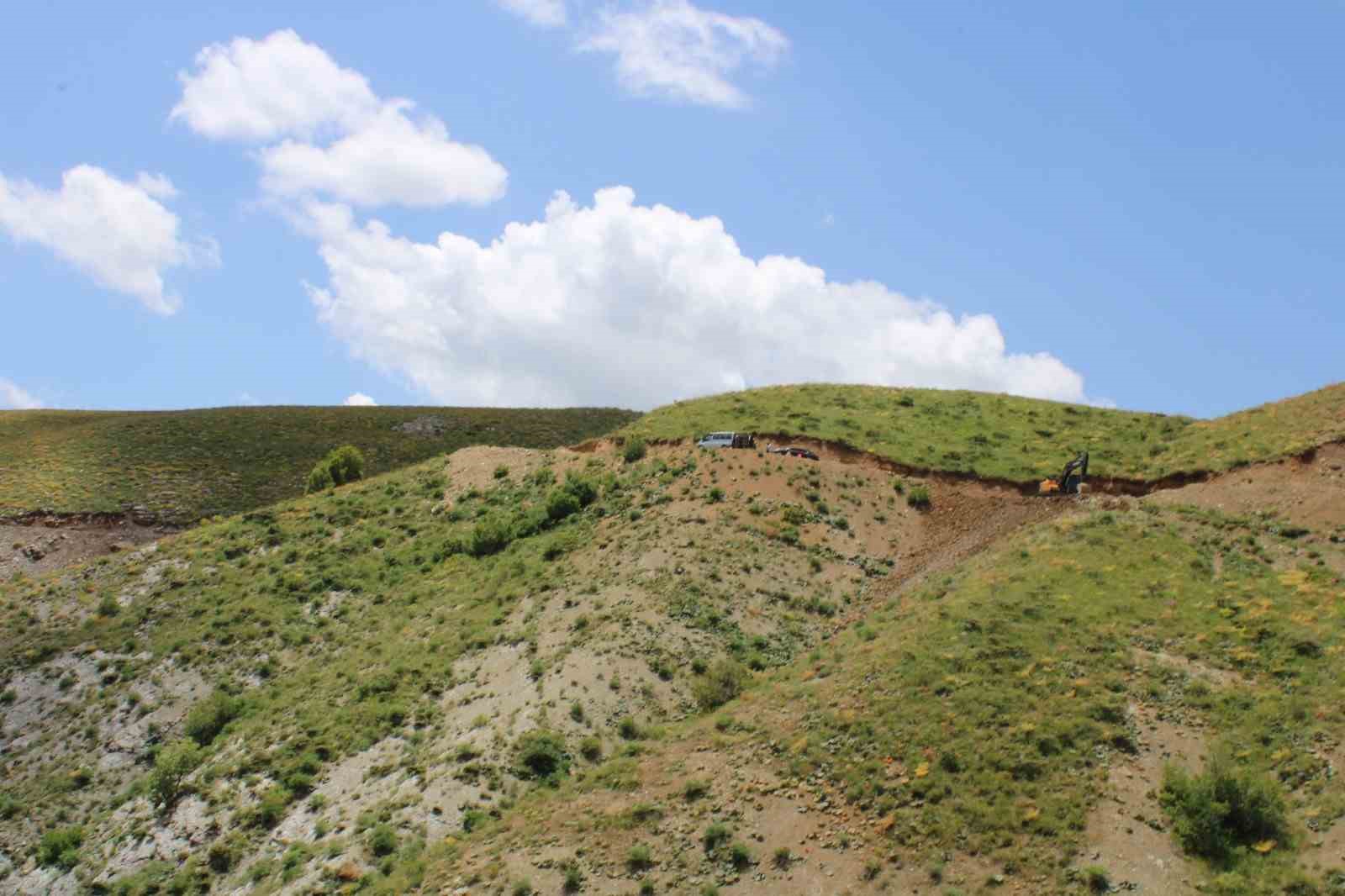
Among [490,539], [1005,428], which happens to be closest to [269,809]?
[490,539]

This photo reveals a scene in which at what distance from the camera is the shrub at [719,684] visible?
113 feet

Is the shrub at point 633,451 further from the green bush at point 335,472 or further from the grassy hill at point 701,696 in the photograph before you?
the green bush at point 335,472

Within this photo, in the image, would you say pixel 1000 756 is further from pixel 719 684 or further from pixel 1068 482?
pixel 1068 482

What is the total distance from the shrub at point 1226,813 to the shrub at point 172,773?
28615 millimetres

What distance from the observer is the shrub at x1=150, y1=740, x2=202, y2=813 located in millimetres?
35656

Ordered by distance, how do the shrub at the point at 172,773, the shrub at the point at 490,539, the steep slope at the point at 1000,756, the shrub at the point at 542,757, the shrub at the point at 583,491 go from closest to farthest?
the steep slope at the point at 1000,756 < the shrub at the point at 542,757 < the shrub at the point at 172,773 < the shrub at the point at 490,539 < the shrub at the point at 583,491

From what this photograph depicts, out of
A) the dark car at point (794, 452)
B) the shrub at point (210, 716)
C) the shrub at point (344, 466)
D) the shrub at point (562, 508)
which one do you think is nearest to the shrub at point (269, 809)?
the shrub at point (210, 716)

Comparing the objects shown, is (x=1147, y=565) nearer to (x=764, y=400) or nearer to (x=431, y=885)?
(x=431, y=885)

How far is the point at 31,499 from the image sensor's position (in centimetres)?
6975

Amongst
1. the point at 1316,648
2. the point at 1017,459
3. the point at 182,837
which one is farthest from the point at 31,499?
the point at 1316,648

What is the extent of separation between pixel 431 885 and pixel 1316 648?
2357cm

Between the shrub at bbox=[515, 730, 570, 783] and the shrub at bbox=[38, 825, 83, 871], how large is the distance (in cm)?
1418

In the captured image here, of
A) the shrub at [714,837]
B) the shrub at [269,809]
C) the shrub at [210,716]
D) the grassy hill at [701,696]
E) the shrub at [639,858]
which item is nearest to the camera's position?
the grassy hill at [701,696]

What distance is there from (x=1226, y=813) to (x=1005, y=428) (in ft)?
117
